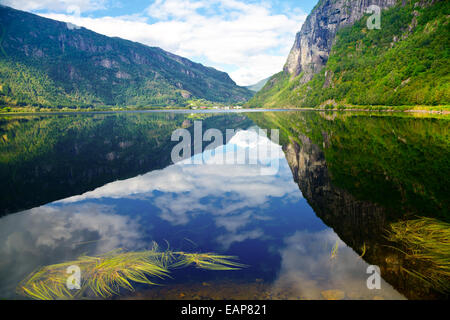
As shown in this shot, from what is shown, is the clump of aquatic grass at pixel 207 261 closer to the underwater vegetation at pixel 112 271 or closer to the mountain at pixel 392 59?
the underwater vegetation at pixel 112 271

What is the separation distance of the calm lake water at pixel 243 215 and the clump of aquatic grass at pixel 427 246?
0.67 feet

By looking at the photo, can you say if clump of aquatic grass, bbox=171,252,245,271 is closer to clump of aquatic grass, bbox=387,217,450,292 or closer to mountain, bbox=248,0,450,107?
clump of aquatic grass, bbox=387,217,450,292

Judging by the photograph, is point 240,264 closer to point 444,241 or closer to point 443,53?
point 444,241

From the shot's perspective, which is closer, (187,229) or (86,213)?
(187,229)

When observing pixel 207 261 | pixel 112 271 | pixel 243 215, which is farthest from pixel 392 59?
pixel 112 271

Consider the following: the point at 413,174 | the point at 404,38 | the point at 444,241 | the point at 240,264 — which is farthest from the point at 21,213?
the point at 404,38

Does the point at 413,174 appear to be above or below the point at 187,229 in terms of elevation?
above

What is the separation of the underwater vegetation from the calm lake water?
0.90ft

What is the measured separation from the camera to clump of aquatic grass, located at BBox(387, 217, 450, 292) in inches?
229

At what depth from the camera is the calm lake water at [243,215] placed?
225 inches

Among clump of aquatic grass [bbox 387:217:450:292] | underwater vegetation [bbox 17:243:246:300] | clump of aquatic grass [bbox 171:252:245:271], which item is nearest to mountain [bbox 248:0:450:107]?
clump of aquatic grass [bbox 387:217:450:292]

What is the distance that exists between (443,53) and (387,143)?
3603 inches

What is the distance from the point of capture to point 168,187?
44.2 ft

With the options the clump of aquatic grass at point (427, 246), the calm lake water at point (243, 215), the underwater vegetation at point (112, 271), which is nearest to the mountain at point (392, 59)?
the calm lake water at point (243, 215)
